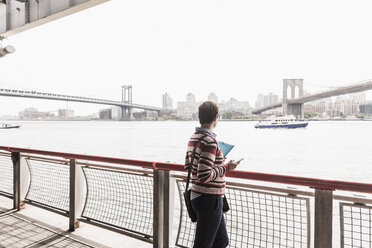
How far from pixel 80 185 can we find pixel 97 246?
0.68m

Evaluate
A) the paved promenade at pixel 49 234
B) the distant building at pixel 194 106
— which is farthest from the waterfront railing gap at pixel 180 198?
the distant building at pixel 194 106

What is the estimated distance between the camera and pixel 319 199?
1.77 m

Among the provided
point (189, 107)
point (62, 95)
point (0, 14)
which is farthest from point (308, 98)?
point (0, 14)

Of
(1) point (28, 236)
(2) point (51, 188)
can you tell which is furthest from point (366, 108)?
(1) point (28, 236)

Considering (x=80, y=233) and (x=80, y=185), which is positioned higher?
(x=80, y=185)

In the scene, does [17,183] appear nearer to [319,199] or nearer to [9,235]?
[9,235]

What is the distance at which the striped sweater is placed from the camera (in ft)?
5.35

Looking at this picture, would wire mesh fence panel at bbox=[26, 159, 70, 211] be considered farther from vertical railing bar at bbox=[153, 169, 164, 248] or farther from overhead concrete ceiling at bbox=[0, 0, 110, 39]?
overhead concrete ceiling at bbox=[0, 0, 110, 39]

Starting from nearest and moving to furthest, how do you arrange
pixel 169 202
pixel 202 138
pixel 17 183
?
pixel 202 138 → pixel 169 202 → pixel 17 183

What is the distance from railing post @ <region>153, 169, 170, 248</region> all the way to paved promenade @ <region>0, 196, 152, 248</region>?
26 centimetres

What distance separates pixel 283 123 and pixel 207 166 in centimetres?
6089

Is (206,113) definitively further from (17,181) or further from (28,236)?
(17,181)

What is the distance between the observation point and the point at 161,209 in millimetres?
2469

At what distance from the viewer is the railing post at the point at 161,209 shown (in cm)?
242
